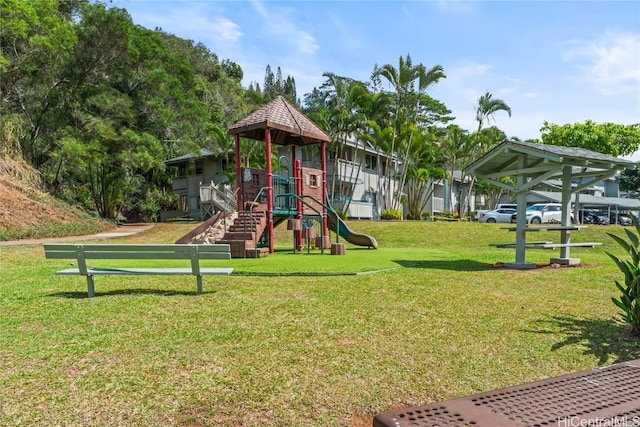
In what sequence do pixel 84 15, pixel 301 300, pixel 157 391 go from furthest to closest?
1. pixel 84 15
2. pixel 301 300
3. pixel 157 391

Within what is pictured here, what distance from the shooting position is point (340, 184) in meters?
32.1

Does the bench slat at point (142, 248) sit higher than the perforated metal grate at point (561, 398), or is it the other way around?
the bench slat at point (142, 248)

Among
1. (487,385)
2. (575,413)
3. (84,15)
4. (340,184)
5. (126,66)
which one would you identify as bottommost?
(487,385)

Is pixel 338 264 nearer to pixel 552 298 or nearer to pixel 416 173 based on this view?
pixel 552 298

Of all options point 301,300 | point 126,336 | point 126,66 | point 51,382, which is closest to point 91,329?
point 126,336

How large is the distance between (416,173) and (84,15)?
27.2m

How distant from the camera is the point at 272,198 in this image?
13312mm

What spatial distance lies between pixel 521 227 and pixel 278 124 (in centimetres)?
832

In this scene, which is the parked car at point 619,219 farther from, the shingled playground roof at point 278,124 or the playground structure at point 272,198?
the shingled playground roof at point 278,124

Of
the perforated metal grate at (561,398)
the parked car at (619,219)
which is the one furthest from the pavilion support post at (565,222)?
the parked car at (619,219)

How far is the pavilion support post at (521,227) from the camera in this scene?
10.1 metres

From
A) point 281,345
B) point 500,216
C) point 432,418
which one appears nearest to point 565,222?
point 281,345

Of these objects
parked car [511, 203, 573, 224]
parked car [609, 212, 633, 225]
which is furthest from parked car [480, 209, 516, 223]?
parked car [609, 212, 633, 225]

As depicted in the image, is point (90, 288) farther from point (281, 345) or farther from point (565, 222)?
point (565, 222)
